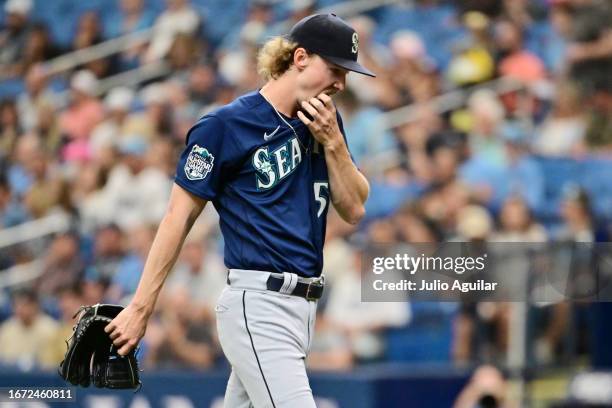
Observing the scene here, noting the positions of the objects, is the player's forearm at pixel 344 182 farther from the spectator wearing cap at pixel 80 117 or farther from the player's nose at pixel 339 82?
the spectator wearing cap at pixel 80 117

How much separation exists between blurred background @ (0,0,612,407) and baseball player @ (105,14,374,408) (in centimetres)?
242

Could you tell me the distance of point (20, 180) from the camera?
11555 mm

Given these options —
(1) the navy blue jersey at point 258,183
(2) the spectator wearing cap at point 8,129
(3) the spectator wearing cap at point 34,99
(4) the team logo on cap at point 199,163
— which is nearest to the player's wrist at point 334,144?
(1) the navy blue jersey at point 258,183

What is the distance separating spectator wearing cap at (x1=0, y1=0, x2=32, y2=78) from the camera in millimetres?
12906

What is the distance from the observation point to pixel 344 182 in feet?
13.0

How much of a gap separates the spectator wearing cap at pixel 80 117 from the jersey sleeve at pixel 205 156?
7500mm

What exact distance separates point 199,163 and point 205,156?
3cm

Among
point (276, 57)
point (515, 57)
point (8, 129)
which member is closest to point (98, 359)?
point (276, 57)

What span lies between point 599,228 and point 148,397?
10.8 feet

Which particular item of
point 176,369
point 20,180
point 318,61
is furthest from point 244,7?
point 318,61

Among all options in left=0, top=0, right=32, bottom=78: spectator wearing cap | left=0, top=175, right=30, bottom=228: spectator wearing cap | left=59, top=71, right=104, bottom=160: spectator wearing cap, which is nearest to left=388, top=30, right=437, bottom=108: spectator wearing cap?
left=59, top=71, right=104, bottom=160: spectator wearing cap

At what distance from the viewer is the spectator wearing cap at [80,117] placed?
11.3m

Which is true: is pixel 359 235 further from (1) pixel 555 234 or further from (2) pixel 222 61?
(2) pixel 222 61

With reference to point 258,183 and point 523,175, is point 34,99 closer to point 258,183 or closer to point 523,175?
point 523,175
